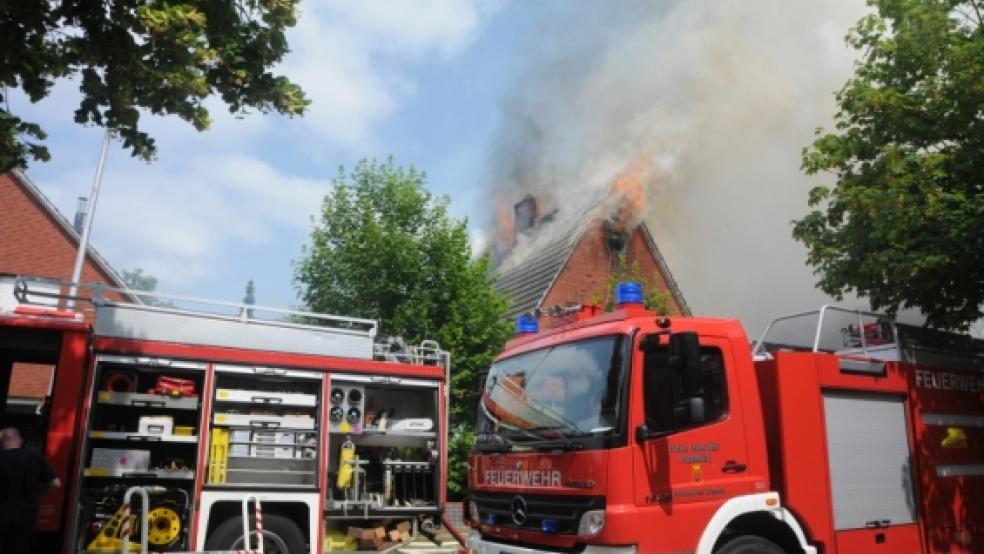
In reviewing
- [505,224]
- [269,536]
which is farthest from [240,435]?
[505,224]

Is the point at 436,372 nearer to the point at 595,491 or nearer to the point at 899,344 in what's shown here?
the point at 595,491

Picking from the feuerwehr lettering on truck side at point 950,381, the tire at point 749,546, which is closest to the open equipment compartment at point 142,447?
the tire at point 749,546

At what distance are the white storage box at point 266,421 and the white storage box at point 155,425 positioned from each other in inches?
17.6

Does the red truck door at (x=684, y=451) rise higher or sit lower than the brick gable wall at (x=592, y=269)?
lower

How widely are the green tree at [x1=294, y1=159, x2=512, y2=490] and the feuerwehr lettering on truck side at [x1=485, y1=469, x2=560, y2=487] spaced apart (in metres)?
8.45

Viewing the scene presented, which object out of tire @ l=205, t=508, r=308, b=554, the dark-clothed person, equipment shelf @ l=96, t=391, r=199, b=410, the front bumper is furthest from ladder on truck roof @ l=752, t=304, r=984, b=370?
the dark-clothed person

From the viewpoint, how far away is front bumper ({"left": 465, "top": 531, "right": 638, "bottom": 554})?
4.83 metres

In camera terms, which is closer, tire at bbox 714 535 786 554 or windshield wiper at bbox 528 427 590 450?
windshield wiper at bbox 528 427 590 450

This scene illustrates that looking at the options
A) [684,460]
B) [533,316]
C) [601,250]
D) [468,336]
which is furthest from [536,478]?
[601,250]

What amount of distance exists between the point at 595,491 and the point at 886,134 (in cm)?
704

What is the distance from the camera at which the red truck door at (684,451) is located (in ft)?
16.5

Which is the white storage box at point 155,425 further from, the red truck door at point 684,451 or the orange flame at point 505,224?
the orange flame at point 505,224

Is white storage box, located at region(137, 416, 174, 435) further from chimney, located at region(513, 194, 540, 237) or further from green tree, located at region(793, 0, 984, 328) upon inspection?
chimney, located at region(513, 194, 540, 237)

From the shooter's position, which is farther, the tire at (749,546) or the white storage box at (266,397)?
the white storage box at (266,397)
